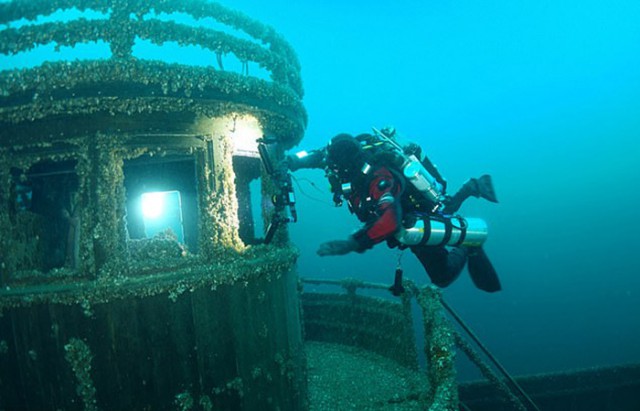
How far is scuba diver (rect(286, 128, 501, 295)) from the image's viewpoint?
13.8 ft

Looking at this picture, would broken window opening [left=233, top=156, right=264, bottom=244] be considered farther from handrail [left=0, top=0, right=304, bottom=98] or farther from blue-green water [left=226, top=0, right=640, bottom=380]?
blue-green water [left=226, top=0, right=640, bottom=380]

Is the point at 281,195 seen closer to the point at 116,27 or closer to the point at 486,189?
the point at 116,27

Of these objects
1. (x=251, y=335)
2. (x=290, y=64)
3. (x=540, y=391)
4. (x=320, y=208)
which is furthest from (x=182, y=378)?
(x=320, y=208)

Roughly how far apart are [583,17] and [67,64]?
17113 centimetres

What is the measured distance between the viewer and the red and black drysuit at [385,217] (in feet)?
13.4

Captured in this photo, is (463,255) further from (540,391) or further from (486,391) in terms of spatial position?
(540,391)

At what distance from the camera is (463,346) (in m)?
5.50

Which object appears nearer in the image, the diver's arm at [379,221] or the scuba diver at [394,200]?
the diver's arm at [379,221]

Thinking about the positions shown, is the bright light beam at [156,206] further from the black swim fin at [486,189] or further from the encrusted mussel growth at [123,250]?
the black swim fin at [486,189]

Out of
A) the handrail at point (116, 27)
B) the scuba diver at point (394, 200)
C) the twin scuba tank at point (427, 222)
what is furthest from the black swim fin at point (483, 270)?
the handrail at point (116, 27)

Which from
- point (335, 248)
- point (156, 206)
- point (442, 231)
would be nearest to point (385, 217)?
point (335, 248)

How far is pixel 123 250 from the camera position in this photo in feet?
13.8

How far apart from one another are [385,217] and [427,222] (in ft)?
3.31

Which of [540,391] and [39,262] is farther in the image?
[540,391]
